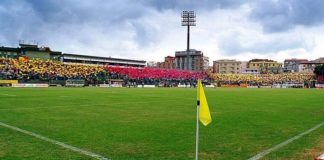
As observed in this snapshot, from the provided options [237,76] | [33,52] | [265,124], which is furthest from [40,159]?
[237,76]

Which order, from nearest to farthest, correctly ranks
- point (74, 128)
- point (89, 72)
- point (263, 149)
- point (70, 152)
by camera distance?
point (70, 152)
point (263, 149)
point (74, 128)
point (89, 72)

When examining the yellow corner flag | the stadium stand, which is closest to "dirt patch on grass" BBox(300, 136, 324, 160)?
the yellow corner flag

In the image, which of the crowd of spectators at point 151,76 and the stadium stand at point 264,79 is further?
the stadium stand at point 264,79

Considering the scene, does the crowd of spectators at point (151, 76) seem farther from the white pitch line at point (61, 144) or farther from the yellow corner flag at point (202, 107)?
the yellow corner flag at point (202, 107)

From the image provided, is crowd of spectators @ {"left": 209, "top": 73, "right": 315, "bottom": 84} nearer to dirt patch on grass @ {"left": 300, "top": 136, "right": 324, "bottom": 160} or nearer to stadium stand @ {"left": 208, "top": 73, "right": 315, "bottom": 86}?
stadium stand @ {"left": 208, "top": 73, "right": 315, "bottom": 86}

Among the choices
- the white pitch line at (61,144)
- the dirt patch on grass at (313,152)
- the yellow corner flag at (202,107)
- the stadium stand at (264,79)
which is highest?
the stadium stand at (264,79)

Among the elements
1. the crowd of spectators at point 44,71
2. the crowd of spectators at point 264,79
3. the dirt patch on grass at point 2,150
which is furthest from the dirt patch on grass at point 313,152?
the crowd of spectators at point 264,79

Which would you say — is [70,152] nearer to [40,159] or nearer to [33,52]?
[40,159]

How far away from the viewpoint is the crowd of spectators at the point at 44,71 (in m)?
83.7

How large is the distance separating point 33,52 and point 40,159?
117 metres

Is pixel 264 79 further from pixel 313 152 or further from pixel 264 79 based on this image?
pixel 313 152

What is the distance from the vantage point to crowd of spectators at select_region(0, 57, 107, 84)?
8369 cm

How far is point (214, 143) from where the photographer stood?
36.5ft

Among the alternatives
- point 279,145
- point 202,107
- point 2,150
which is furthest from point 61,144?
point 279,145
